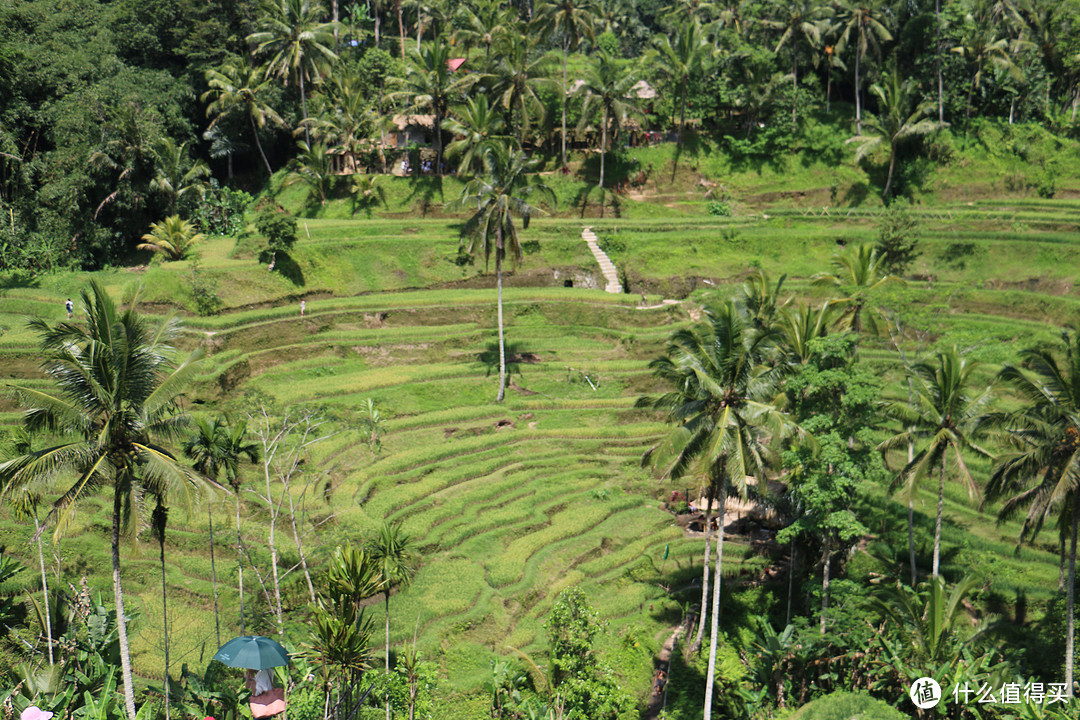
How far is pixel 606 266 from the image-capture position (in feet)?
175

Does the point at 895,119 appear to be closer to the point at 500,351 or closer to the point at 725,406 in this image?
the point at 500,351

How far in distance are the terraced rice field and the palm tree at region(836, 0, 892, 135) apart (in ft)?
42.0

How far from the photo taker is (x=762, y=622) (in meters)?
30.4

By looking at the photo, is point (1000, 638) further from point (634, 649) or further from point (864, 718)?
point (634, 649)

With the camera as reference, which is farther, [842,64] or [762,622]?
[842,64]

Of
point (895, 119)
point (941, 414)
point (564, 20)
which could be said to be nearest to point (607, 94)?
point (564, 20)

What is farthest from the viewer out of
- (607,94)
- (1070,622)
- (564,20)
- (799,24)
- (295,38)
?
(799,24)

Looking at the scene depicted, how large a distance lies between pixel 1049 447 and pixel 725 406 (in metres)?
10.9

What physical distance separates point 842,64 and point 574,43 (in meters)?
21.8

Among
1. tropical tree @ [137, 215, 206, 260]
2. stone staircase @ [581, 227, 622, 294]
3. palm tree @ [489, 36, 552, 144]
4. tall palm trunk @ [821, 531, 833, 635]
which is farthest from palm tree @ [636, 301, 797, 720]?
tropical tree @ [137, 215, 206, 260]

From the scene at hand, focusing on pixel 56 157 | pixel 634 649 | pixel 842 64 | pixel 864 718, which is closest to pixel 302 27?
pixel 56 157

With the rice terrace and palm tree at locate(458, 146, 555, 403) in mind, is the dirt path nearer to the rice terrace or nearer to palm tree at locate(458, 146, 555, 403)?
the rice terrace

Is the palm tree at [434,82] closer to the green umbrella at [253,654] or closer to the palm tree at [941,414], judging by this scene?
the palm tree at [941,414]

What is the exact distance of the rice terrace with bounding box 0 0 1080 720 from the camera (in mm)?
24250
